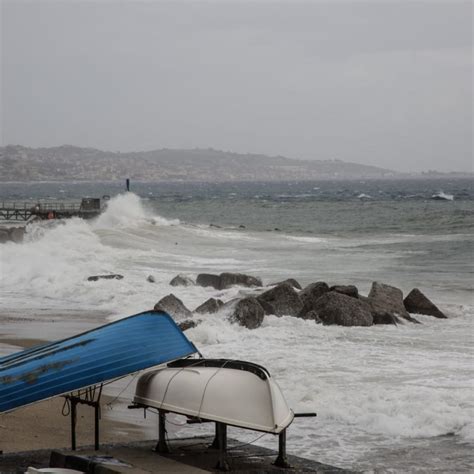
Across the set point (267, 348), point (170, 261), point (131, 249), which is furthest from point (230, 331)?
point (131, 249)

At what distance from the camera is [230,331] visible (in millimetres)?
20156

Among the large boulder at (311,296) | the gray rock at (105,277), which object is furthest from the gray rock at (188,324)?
the gray rock at (105,277)

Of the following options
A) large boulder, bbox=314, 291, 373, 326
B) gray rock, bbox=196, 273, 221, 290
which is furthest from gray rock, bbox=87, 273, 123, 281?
large boulder, bbox=314, 291, 373, 326

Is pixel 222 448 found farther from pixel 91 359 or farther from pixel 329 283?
pixel 329 283

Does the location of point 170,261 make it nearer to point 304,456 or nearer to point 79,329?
point 79,329

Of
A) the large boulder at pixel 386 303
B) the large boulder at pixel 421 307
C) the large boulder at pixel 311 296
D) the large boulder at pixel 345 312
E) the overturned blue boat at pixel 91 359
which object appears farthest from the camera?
the large boulder at pixel 421 307

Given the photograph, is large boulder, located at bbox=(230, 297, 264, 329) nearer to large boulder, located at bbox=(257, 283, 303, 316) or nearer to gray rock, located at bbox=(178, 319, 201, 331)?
gray rock, located at bbox=(178, 319, 201, 331)

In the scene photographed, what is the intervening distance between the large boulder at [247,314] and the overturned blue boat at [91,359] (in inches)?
407

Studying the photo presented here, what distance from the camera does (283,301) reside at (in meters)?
22.6

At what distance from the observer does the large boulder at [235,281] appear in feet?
93.0

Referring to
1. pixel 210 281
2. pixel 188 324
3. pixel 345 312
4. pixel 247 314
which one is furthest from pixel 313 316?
pixel 210 281

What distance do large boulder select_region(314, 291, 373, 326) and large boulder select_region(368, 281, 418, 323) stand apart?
0.40m

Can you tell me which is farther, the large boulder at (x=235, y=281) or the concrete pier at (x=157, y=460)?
the large boulder at (x=235, y=281)

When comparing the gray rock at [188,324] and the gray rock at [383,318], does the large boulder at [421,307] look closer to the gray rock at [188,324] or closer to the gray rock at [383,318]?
the gray rock at [383,318]
